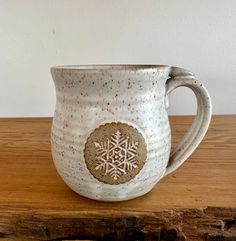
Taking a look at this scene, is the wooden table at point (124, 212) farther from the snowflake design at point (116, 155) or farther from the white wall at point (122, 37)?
the white wall at point (122, 37)

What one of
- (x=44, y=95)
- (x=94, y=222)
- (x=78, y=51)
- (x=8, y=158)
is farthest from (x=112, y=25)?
(x=94, y=222)

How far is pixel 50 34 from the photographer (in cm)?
70

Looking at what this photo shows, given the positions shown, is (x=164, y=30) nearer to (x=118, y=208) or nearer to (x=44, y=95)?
(x=44, y=95)

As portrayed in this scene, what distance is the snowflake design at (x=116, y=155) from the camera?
10.9 inches

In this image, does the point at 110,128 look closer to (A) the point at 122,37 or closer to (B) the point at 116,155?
(B) the point at 116,155

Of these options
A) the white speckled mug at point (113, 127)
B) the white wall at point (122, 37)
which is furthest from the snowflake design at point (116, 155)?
the white wall at point (122, 37)

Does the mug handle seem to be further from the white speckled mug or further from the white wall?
the white wall

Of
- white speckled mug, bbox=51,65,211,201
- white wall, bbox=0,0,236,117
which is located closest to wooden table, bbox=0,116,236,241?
white speckled mug, bbox=51,65,211,201

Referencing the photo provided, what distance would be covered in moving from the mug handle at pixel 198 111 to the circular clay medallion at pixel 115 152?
0.19 ft

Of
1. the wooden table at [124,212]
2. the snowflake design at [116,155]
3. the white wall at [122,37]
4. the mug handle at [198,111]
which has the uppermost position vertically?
the white wall at [122,37]

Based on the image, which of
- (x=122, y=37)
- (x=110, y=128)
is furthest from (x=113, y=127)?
(x=122, y=37)

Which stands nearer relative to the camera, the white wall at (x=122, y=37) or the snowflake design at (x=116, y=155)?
the snowflake design at (x=116, y=155)

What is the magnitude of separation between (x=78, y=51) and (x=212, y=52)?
312mm

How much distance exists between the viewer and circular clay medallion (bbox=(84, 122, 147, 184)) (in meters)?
0.28
